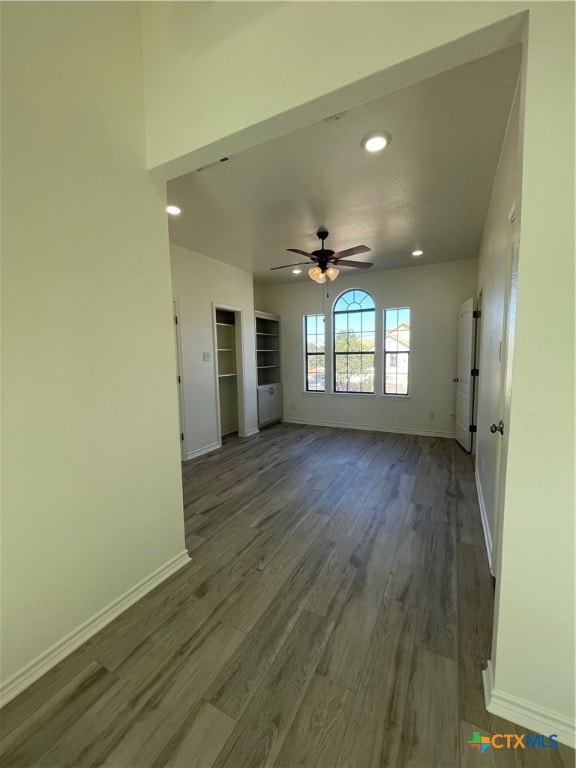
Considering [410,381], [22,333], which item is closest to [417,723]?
[22,333]

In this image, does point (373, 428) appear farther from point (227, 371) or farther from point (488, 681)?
point (488, 681)

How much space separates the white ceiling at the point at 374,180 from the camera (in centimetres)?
175

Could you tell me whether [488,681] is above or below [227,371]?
below

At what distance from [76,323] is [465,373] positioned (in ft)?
14.8

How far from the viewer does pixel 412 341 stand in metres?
5.31

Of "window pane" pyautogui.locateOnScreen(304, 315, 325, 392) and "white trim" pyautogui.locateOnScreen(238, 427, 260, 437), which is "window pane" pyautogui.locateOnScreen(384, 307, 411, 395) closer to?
"window pane" pyautogui.locateOnScreen(304, 315, 325, 392)

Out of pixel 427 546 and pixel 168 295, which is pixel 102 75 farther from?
pixel 427 546

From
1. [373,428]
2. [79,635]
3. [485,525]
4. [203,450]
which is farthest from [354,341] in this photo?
[79,635]

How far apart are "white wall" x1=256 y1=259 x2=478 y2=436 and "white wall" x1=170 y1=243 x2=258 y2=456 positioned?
139cm

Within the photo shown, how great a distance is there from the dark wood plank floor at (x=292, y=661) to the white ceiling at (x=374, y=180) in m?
2.78

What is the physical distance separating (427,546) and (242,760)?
1678 millimetres

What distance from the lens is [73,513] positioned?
1.53 m

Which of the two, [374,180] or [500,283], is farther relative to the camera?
[374,180]

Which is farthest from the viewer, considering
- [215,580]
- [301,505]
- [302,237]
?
[302,237]
